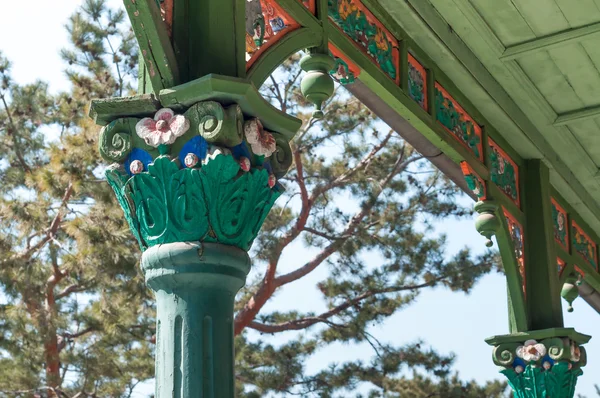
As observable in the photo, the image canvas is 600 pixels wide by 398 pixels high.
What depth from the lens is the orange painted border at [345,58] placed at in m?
4.38

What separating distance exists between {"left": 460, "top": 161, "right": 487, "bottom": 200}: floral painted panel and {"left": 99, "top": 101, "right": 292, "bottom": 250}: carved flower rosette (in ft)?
9.96

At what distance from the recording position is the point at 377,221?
13.3 metres

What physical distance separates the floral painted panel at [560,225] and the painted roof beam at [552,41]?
1911 mm

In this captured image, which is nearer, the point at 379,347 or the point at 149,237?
the point at 149,237

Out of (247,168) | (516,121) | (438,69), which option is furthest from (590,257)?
(247,168)

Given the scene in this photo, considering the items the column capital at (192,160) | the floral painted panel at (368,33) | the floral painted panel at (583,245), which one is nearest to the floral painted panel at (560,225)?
the floral painted panel at (583,245)

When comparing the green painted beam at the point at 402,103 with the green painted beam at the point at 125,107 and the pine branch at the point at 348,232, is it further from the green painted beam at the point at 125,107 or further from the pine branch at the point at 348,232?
the pine branch at the point at 348,232

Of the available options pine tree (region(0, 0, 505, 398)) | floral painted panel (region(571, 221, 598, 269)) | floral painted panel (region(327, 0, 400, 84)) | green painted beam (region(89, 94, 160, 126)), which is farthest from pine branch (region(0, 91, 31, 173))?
green painted beam (region(89, 94, 160, 126))

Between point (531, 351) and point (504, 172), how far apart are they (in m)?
1.16

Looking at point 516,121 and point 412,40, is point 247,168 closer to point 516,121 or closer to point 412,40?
point 412,40

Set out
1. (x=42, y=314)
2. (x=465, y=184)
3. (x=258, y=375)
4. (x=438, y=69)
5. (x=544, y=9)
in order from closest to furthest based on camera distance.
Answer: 1. (x=544, y=9)
2. (x=438, y=69)
3. (x=465, y=184)
4. (x=42, y=314)
5. (x=258, y=375)

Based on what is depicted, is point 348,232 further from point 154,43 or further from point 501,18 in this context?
point 154,43

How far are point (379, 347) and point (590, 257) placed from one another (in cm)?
590

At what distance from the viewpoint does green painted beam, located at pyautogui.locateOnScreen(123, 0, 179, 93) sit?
276 cm
